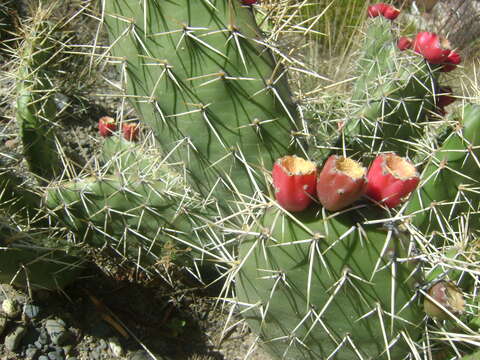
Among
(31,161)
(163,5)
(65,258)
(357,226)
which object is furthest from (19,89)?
(357,226)

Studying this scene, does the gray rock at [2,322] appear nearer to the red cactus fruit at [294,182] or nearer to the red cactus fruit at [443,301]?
the red cactus fruit at [294,182]

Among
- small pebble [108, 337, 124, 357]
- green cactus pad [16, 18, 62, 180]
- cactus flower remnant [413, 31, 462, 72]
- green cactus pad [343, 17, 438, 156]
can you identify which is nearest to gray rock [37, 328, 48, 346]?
small pebble [108, 337, 124, 357]

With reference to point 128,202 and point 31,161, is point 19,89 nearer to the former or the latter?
point 31,161

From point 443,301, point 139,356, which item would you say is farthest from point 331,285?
point 139,356

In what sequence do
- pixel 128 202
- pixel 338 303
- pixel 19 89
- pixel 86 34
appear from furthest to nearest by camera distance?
pixel 86 34 < pixel 19 89 < pixel 128 202 < pixel 338 303

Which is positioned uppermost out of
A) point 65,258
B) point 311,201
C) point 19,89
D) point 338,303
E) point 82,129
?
point 311,201

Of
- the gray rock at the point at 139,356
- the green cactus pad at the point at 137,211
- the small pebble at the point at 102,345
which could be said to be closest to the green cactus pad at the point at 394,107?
the green cactus pad at the point at 137,211

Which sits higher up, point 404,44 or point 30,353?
point 404,44

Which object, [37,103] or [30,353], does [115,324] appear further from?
[37,103]
